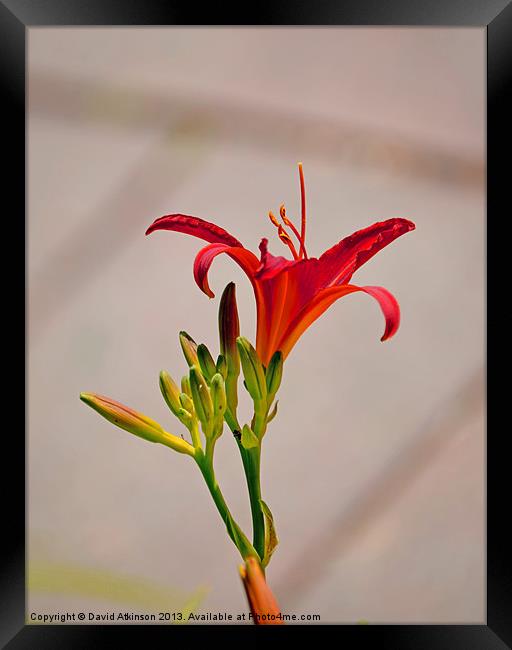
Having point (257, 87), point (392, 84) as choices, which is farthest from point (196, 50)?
point (392, 84)

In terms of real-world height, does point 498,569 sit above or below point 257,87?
below

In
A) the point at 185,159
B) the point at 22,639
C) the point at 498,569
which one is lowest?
the point at 22,639

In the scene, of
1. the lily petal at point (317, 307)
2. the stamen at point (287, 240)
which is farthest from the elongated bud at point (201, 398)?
the stamen at point (287, 240)

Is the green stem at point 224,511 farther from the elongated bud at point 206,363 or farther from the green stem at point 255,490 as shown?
the elongated bud at point 206,363

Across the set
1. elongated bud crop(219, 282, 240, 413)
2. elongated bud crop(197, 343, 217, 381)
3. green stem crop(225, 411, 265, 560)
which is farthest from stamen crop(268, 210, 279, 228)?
green stem crop(225, 411, 265, 560)

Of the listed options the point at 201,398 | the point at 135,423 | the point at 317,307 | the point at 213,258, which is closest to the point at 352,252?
the point at 317,307

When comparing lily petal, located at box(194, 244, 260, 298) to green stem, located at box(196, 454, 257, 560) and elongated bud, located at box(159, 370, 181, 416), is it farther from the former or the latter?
green stem, located at box(196, 454, 257, 560)

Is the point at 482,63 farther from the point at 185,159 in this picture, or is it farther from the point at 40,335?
the point at 40,335
